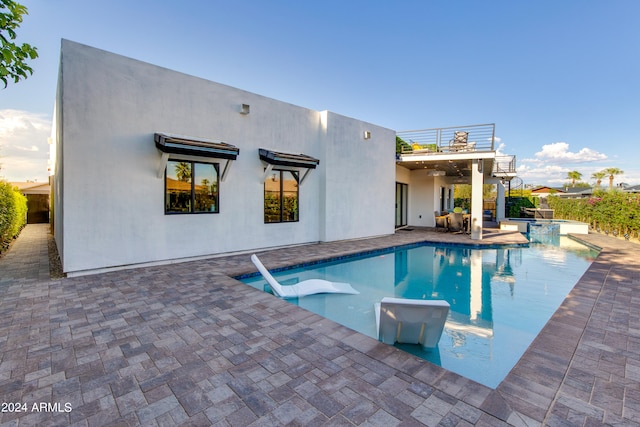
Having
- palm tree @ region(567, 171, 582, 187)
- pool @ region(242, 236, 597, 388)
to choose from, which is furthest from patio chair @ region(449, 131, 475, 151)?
palm tree @ region(567, 171, 582, 187)

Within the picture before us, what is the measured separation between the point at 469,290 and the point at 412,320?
4.30 m

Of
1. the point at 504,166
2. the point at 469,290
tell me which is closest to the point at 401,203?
the point at 504,166

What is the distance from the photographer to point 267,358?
325 centimetres

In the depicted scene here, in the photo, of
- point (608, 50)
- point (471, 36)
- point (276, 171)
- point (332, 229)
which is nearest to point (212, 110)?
point (276, 171)

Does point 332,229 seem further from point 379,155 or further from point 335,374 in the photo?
point 335,374

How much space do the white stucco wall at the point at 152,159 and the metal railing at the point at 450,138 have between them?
223 inches

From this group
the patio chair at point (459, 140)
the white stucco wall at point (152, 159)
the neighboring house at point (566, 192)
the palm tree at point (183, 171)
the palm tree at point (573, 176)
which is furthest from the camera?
the palm tree at point (573, 176)

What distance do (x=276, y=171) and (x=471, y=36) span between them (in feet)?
35.4

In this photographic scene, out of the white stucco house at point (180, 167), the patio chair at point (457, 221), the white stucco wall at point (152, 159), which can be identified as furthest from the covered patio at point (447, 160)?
the white stucco wall at point (152, 159)

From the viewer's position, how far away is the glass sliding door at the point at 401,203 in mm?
18173

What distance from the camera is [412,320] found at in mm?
3715

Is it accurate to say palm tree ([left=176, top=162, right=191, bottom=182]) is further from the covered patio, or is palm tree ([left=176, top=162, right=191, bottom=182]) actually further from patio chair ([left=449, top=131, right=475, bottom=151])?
patio chair ([left=449, top=131, right=475, bottom=151])

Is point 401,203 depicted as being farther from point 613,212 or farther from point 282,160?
point 282,160

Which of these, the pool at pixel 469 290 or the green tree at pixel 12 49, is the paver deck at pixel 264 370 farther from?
the green tree at pixel 12 49
